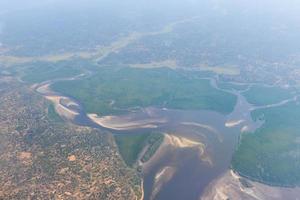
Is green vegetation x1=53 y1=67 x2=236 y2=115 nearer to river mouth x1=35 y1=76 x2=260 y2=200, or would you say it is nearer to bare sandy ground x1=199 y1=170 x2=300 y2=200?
river mouth x1=35 y1=76 x2=260 y2=200

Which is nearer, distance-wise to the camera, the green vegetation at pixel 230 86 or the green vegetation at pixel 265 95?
the green vegetation at pixel 265 95

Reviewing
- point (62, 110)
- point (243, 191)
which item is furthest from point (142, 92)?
point (243, 191)

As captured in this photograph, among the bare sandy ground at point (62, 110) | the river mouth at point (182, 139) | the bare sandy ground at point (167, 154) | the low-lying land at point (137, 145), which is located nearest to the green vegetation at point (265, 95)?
the river mouth at point (182, 139)

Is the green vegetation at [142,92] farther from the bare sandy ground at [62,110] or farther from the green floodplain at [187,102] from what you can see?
the bare sandy ground at [62,110]

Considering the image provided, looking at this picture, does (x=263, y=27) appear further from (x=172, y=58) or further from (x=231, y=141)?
(x=231, y=141)

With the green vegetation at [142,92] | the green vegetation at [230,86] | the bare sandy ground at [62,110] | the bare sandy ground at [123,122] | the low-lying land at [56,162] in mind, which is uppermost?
the low-lying land at [56,162]

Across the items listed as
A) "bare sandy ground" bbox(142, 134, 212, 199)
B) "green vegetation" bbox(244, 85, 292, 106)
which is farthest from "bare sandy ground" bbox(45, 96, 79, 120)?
"green vegetation" bbox(244, 85, 292, 106)

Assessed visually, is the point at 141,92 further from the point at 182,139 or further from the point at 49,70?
the point at 49,70
